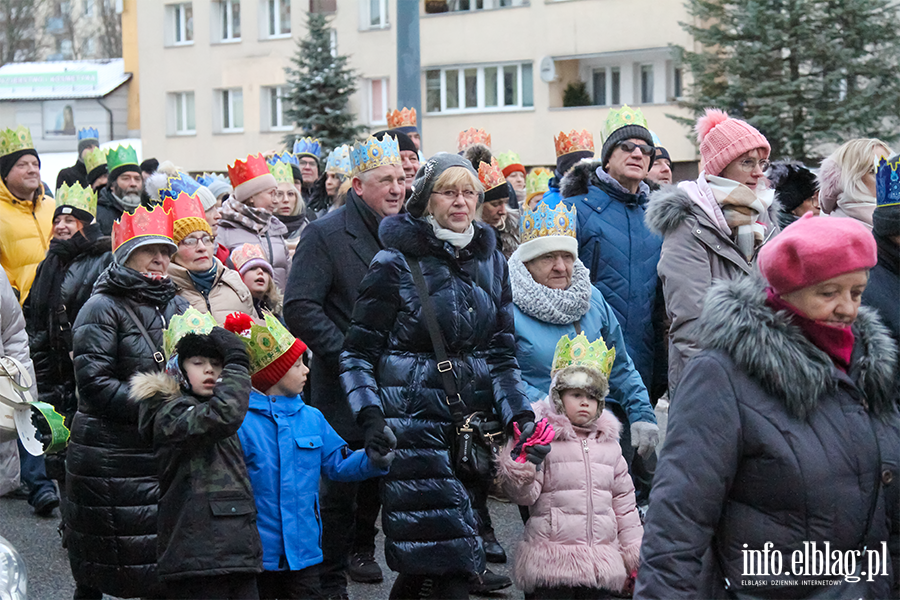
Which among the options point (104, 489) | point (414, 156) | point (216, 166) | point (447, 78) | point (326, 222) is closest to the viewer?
point (104, 489)

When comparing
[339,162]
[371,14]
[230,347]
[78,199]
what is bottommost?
[230,347]

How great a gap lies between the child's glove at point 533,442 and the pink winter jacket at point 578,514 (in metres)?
0.31

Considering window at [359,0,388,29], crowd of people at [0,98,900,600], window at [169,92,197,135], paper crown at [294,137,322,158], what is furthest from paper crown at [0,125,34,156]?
window at [169,92,197,135]

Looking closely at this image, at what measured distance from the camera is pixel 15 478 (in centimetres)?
681

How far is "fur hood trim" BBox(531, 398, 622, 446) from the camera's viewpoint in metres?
5.63

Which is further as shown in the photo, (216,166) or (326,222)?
(216,166)

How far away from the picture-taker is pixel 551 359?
620 centimetres

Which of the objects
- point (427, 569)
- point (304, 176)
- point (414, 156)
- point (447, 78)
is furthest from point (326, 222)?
point (447, 78)

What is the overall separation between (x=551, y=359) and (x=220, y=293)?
7.12 feet

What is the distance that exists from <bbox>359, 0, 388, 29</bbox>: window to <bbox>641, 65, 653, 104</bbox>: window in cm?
860

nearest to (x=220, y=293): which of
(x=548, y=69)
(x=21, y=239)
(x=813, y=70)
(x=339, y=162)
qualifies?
(x=21, y=239)

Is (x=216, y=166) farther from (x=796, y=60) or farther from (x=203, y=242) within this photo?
(x=203, y=242)

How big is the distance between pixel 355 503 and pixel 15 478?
6.72ft

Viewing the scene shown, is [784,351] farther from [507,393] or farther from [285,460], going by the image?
[285,460]
